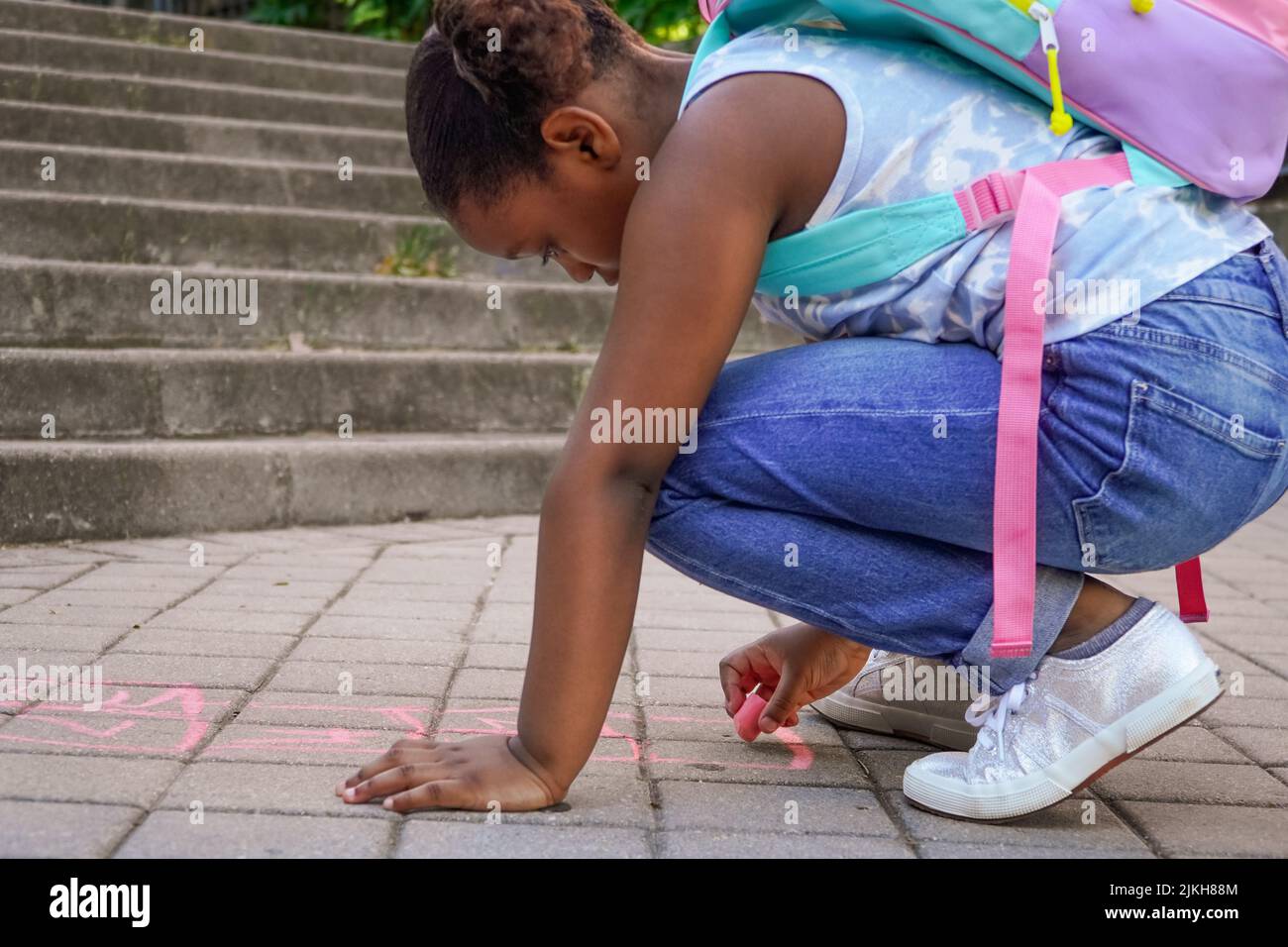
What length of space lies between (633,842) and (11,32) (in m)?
5.02

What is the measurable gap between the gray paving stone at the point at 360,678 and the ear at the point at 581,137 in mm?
902

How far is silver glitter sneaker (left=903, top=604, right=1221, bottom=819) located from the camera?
1586 mm

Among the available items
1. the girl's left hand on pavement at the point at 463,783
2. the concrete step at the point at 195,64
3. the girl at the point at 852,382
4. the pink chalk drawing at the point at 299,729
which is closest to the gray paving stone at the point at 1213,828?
the girl at the point at 852,382

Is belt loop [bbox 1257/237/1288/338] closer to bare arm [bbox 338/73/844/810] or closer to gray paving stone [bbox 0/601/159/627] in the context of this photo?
bare arm [bbox 338/73/844/810]

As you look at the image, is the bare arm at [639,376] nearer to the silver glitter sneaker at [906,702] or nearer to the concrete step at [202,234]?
the silver glitter sneaker at [906,702]

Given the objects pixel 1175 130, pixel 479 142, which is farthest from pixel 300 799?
pixel 1175 130

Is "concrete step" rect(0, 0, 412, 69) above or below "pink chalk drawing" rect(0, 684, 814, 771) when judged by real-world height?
above

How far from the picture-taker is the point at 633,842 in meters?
1.49

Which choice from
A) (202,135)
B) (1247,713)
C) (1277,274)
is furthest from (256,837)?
(202,135)

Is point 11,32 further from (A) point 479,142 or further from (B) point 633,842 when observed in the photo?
(B) point 633,842

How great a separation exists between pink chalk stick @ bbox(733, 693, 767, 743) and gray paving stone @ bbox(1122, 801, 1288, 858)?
48cm

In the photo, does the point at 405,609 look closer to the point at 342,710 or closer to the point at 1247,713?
the point at 342,710

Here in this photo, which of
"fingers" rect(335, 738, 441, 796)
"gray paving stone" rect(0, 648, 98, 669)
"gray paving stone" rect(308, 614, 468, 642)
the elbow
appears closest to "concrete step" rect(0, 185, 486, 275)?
"gray paving stone" rect(308, 614, 468, 642)

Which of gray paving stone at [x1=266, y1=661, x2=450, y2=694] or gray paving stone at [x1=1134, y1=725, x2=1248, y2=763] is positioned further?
gray paving stone at [x1=266, y1=661, x2=450, y2=694]
